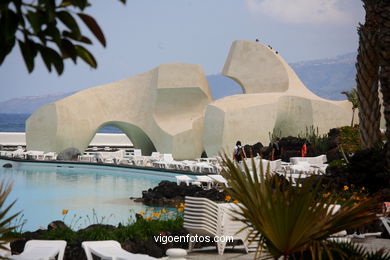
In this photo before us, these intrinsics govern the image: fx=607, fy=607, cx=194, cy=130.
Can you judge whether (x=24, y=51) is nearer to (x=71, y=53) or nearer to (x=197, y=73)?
(x=71, y=53)

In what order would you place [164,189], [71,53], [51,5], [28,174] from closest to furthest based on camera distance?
[51,5], [71,53], [164,189], [28,174]

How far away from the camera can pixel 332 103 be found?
29406 mm

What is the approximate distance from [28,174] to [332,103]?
1470 centimetres

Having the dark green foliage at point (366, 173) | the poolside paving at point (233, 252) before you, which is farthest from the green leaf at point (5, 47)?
the dark green foliage at point (366, 173)

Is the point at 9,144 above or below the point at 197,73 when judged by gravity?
below

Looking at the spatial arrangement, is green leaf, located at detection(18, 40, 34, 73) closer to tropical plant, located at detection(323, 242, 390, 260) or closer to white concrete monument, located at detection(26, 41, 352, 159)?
tropical plant, located at detection(323, 242, 390, 260)

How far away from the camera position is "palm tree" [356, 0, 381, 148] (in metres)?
12.3

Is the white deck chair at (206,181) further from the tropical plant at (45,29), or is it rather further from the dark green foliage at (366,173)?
the tropical plant at (45,29)

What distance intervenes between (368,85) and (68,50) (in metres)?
11.3

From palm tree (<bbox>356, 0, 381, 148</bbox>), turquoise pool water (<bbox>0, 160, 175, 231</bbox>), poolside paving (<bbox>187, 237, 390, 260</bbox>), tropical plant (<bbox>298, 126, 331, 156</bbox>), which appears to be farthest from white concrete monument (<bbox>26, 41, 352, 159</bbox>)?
poolside paving (<bbox>187, 237, 390, 260</bbox>)

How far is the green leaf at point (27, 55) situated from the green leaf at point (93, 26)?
20cm

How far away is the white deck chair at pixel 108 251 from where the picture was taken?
17.8 feet

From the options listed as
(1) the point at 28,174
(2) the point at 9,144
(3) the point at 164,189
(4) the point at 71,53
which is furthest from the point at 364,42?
(2) the point at 9,144

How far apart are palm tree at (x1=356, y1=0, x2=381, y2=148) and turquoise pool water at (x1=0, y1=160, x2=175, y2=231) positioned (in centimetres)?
516
